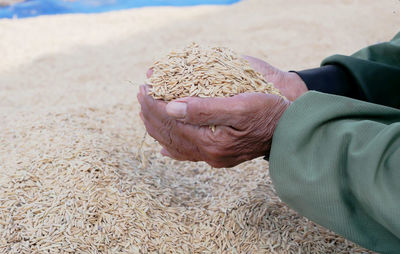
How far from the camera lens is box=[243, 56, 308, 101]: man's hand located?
174 cm

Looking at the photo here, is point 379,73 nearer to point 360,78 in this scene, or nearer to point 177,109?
point 360,78

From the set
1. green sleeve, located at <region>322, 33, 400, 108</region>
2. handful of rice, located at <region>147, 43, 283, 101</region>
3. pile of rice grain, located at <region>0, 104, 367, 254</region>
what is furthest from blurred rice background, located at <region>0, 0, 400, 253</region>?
green sleeve, located at <region>322, 33, 400, 108</region>

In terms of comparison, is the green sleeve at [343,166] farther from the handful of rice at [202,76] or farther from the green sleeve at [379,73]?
the green sleeve at [379,73]

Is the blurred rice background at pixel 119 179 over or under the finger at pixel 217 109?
under

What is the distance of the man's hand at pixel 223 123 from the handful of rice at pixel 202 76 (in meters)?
0.05

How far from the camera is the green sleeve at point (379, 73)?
5.78 feet

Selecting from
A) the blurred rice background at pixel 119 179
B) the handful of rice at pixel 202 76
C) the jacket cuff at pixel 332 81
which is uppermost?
the handful of rice at pixel 202 76

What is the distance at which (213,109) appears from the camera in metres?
1.21

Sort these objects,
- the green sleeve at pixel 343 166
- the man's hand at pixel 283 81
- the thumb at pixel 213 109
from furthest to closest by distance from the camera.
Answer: the man's hand at pixel 283 81, the thumb at pixel 213 109, the green sleeve at pixel 343 166

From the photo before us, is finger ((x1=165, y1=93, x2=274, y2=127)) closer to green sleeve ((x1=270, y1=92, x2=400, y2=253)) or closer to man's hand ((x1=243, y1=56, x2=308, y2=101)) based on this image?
green sleeve ((x1=270, y1=92, x2=400, y2=253))

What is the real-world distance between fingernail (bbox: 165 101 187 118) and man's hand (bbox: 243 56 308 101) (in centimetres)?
61

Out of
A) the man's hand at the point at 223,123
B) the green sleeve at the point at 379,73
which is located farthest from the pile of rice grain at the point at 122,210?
the green sleeve at the point at 379,73

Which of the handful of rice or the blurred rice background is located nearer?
the handful of rice

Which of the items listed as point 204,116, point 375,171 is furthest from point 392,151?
point 204,116
